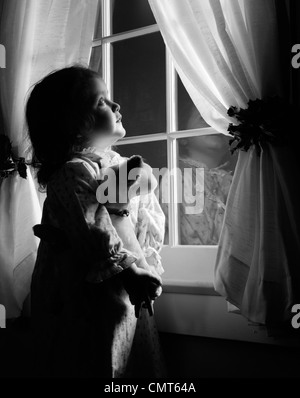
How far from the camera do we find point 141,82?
Answer: 1.74m

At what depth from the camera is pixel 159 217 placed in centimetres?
135

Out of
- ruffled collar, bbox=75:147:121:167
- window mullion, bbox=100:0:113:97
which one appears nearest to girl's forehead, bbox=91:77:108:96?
ruffled collar, bbox=75:147:121:167

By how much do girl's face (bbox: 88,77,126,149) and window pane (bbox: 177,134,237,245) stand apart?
1.45ft

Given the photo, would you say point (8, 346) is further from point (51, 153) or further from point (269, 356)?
point (269, 356)

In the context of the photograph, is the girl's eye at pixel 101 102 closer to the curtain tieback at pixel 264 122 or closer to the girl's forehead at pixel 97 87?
the girl's forehead at pixel 97 87

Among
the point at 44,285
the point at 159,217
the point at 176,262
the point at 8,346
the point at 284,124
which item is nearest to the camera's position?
the point at 284,124

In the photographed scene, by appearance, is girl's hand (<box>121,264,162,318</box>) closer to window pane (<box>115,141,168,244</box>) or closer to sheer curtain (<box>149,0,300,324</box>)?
sheer curtain (<box>149,0,300,324</box>)

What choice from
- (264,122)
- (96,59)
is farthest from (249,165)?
(96,59)

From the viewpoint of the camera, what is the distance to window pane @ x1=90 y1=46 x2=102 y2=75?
176cm

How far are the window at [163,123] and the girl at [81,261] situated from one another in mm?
346

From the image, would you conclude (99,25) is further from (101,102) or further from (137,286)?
(137,286)

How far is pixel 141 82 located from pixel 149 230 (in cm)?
70
